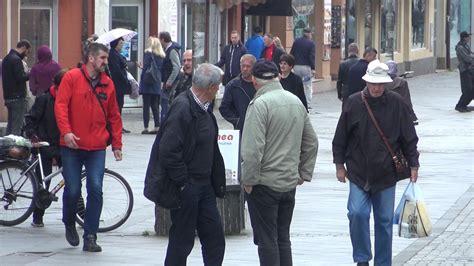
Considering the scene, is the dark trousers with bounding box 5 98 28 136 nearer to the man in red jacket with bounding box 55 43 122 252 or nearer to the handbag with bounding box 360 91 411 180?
the man in red jacket with bounding box 55 43 122 252

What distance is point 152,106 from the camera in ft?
74.9

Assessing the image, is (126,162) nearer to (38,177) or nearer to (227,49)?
(38,177)

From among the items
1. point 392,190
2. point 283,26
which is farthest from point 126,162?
point 283,26

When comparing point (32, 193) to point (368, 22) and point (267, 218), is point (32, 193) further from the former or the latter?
point (368, 22)

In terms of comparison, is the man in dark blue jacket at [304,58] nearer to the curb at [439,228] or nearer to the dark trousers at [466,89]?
the dark trousers at [466,89]

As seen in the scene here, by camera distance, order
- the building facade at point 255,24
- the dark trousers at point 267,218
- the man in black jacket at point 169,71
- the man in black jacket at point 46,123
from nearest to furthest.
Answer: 1. the dark trousers at point 267,218
2. the man in black jacket at point 46,123
3. the man in black jacket at point 169,71
4. the building facade at point 255,24

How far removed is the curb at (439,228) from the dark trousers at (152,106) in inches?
300

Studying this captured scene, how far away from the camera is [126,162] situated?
18.2m

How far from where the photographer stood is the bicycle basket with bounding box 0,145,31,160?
1227 cm

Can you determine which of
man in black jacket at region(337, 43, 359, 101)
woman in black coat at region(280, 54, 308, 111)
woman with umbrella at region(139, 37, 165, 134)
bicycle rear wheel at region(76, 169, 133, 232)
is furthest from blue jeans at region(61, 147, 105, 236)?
woman with umbrella at region(139, 37, 165, 134)

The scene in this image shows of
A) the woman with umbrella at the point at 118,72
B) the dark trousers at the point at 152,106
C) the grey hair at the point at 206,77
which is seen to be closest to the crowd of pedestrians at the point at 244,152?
the grey hair at the point at 206,77

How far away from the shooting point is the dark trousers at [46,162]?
12312 mm

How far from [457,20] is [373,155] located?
4387 cm

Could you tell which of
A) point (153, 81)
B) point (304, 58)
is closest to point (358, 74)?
point (153, 81)
